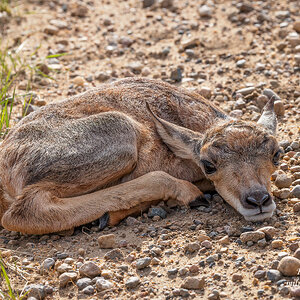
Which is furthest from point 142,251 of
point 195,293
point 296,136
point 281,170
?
point 296,136

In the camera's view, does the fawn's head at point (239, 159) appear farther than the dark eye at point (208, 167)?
No

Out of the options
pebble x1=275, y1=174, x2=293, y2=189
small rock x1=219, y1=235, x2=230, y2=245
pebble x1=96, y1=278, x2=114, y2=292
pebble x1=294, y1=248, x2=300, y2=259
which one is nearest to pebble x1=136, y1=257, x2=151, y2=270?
pebble x1=96, y1=278, x2=114, y2=292

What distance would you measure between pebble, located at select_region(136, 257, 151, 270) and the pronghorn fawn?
1.34m

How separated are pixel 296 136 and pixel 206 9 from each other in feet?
20.5

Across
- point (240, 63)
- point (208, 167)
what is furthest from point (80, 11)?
point (208, 167)

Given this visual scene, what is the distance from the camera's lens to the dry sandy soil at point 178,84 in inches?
266

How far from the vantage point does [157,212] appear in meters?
8.53

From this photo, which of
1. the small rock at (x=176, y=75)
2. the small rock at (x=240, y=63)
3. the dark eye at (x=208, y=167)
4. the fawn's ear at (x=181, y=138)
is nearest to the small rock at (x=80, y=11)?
the small rock at (x=176, y=75)

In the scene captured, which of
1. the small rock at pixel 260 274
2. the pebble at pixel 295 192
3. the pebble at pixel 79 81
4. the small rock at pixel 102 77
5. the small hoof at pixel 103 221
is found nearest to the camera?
the small rock at pixel 260 274

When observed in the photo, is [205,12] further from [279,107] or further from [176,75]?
[279,107]

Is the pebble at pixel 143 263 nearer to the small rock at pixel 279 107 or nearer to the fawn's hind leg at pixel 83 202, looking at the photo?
the fawn's hind leg at pixel 83 202

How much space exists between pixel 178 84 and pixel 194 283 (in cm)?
659

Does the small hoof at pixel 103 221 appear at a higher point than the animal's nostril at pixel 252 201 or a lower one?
lower

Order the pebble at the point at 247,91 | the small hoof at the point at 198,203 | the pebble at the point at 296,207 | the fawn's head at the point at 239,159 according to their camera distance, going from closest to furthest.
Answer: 1. the fawn's head at the point at 239,159
2. the pebble at the point at 296,207
3. the small hoof at the point at 198,203
4. the pebble at the point at 247,91
